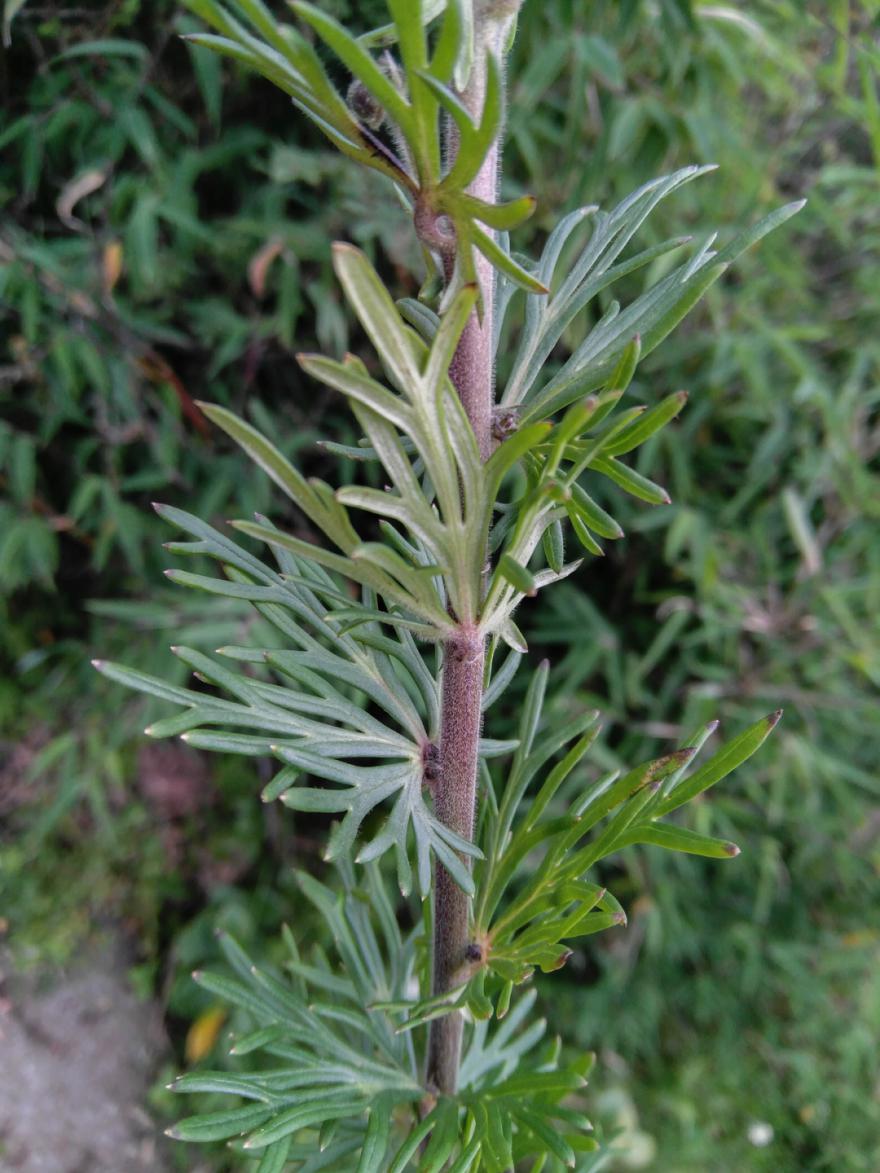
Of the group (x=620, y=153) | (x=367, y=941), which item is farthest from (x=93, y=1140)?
(x=620, y=153)

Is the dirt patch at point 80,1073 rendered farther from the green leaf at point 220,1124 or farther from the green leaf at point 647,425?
the green leaf at point 647,425

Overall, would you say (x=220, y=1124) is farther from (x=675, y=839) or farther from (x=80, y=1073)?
(x=80, y=1073)

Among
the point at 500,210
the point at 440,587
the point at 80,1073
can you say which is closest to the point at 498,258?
the point at 500,210

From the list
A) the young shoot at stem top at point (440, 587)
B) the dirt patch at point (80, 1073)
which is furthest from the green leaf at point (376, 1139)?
the dirt patch at point (80, 1073)

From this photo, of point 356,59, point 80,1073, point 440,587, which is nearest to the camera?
point 356,59

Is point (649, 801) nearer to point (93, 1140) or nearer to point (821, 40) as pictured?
point (821, 40)

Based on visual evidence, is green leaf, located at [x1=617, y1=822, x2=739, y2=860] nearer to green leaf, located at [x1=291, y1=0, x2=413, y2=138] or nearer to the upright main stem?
the upright main stem

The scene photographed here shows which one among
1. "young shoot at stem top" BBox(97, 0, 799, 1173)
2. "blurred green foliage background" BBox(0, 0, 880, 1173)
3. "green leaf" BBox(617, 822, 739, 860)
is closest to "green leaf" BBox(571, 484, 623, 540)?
"young shoot at stem top" BBox(97, 0, 799, 1173)
